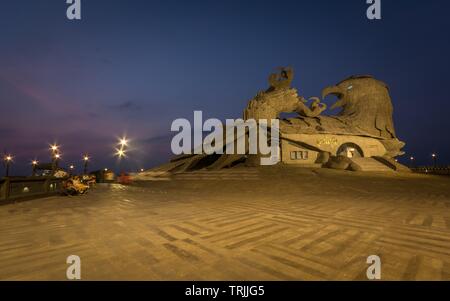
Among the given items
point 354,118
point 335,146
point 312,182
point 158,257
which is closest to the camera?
point 158,257

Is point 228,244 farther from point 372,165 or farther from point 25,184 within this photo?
point 372,165

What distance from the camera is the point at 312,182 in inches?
510


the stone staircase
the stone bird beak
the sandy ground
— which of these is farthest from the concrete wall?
the sandy ground

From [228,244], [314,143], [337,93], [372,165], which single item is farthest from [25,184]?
[337,93]

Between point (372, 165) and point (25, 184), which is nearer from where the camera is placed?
point (25, 184)

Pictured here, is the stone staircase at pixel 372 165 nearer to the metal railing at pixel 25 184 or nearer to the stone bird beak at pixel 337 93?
the stone bird beak at pixel 337 93

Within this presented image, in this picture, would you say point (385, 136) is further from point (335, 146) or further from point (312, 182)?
point (312, 182)

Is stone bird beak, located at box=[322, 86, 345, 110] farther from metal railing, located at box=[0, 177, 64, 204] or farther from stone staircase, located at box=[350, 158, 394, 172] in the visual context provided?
metal railing, located at box=[0, 177, 64, 204]

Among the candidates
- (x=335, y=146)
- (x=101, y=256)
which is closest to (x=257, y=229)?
(x=101, y=256)

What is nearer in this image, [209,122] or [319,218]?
[319,218]

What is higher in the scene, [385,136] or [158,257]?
[385,136]

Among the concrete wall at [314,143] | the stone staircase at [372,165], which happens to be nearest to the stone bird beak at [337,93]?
the concrete wall at [314,143]

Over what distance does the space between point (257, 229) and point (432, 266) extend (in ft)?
7.96
